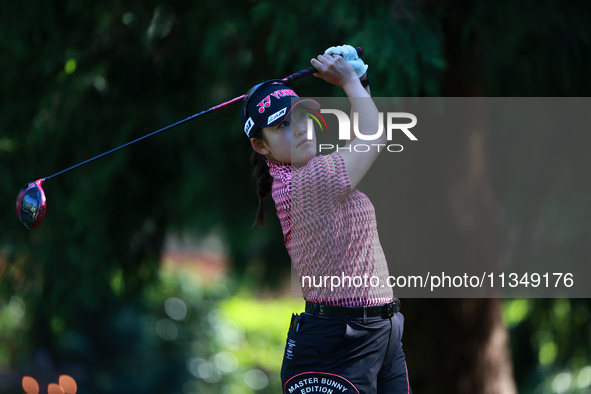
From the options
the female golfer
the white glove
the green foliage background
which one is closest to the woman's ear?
the female golfer

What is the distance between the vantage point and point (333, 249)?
2.11m

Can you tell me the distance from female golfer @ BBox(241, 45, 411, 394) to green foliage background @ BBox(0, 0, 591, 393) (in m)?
1.34

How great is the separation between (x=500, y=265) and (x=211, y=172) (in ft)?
6.58

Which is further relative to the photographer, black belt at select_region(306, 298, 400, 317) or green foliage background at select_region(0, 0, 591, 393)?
green foliage background at select_region(0, 0, 591, 393)

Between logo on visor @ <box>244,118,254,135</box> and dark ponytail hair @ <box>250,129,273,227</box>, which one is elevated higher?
logo on visor @ <box>244,118,254,135</box>

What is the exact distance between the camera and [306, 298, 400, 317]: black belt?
2.11 metres

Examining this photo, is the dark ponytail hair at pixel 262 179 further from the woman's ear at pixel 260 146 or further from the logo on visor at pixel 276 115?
the logo on visor at pixel 276 115

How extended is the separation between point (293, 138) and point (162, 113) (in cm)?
219

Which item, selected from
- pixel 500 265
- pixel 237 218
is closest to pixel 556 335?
pixel 500 265

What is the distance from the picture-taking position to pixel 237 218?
469cm

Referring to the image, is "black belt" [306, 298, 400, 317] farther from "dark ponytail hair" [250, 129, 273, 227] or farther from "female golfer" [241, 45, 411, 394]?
"dark ponytail hair" [250, 129, 273, 227]

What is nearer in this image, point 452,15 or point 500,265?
point 452,15

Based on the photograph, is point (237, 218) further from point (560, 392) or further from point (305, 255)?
point (560, 392)

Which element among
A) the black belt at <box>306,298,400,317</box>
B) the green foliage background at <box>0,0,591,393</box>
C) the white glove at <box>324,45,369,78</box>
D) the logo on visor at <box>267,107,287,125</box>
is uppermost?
the green foliage background at <box>0,0,591,393</box>
